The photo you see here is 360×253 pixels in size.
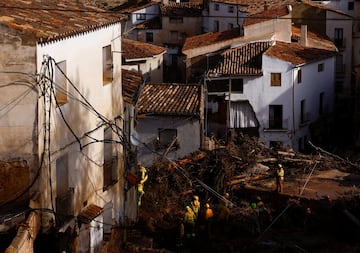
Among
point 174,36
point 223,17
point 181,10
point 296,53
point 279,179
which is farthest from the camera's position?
point 181,10

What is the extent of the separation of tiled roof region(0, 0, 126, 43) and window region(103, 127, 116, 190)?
291 cm

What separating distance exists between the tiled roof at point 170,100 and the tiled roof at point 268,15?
39.5 feet

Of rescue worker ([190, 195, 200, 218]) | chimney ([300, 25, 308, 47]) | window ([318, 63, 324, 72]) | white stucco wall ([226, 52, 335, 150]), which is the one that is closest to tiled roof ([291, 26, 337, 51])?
chimney ([300, 25, 308, 47])

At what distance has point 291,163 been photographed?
32.6 meters

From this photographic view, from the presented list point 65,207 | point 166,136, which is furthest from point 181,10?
point 65,207

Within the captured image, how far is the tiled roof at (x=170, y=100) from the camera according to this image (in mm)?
32963

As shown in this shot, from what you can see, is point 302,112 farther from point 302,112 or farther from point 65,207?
point 65,207

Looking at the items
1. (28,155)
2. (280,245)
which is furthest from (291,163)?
(28,155)

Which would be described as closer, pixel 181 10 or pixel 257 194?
pixel 257 194

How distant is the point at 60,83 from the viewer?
16.3 metres

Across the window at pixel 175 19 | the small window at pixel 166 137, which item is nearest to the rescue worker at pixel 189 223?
the small window at pixel 166 137

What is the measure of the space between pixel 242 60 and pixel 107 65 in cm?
2320

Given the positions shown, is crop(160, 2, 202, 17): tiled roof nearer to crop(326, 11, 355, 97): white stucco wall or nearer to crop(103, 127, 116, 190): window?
crop(326, 11, 355, 97): white stucco wall

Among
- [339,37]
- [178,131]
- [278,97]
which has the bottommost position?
[178,131]
